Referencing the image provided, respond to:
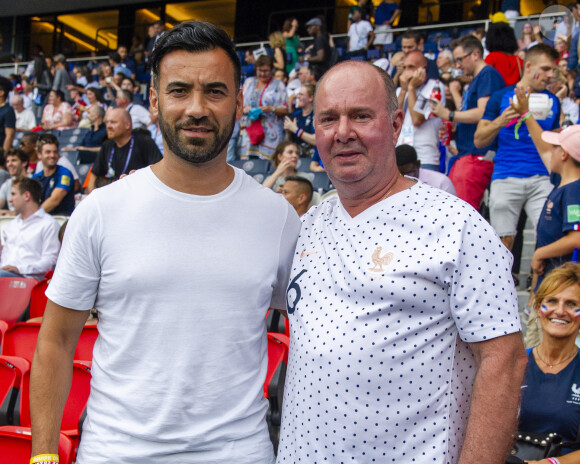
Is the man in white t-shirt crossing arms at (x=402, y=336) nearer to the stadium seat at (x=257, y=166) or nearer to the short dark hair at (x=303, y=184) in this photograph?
the short dark hair at (x=303, y=184)

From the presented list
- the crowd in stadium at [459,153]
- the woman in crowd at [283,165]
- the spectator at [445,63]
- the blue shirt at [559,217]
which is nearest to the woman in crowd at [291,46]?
the crowd in stadium at [459,153]

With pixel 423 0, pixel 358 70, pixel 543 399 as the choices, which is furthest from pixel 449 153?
pixel 423 0

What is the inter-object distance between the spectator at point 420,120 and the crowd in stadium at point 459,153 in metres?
0.01

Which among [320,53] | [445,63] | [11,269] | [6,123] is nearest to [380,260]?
[11,269]

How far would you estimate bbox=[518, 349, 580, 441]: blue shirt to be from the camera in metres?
2.70

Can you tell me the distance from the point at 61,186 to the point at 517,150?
4.88 m

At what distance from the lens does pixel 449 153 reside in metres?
7.25

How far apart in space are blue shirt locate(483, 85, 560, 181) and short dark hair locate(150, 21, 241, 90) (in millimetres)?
3305

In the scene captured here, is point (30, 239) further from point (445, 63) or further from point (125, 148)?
point (445, 63)

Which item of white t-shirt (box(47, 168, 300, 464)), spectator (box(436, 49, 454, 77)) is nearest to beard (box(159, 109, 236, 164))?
white t-shirt (box(47, 168, 300, 464))

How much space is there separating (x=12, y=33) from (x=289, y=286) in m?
21.7

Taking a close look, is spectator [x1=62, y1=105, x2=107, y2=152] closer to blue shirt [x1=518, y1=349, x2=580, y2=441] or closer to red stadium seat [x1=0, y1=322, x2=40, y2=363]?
red stadium seat [x1=0, y1=322, x2=40, y2=363]

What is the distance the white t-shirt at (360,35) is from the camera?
1213 centimetres

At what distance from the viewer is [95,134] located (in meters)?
10.4
